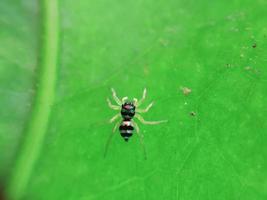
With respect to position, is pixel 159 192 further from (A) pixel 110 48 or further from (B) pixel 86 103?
(A) pixel 110 48

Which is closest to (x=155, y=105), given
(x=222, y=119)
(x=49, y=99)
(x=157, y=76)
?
(x=157, y=76)

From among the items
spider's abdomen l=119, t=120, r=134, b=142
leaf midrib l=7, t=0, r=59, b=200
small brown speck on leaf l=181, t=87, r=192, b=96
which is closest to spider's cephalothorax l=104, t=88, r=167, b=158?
spider's abdomen l=119, t=120, r=134, b=142

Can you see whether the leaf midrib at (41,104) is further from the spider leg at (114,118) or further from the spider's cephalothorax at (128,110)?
the spider's cephalothorax at (128,110)

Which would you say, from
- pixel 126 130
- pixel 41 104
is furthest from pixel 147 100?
pixel 41 104

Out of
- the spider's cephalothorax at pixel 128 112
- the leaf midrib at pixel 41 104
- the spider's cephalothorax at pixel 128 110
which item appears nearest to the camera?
the leaf midrib at pixel 41 104

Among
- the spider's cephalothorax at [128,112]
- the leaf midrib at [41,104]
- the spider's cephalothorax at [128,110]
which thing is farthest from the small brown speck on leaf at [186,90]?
the leaf midrib at [41,104]

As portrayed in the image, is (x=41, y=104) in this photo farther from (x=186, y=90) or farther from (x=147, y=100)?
(x=186, y=90)
